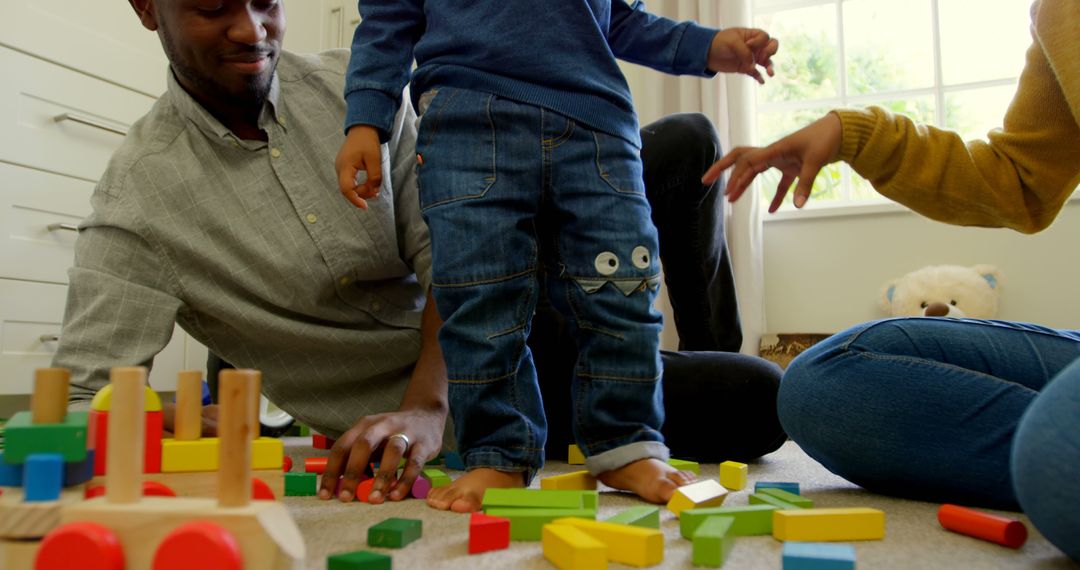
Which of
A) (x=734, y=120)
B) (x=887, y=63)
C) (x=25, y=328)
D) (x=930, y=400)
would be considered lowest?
(x=930, y=400)

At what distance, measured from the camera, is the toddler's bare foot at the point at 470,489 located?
2.81ft

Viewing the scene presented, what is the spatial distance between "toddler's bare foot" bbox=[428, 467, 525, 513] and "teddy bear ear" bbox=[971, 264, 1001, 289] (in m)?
2.02

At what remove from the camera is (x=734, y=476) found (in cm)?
101

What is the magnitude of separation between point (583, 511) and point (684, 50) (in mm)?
675

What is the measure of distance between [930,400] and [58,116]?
6.98 feet

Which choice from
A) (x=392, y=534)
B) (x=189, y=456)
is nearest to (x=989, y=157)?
(x=392, y=534)

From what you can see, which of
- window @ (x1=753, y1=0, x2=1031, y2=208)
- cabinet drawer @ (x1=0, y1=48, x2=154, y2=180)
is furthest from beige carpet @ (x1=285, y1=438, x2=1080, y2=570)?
window @ (x1=753, y1=0, x2=1031, y2=208)

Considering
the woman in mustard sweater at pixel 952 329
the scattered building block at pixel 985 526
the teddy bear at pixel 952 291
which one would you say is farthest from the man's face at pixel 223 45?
the teddy bear at pixel 952 291

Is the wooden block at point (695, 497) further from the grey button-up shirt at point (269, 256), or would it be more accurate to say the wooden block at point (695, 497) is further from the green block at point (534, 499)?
the grey button-up shirt at point (269, 256)

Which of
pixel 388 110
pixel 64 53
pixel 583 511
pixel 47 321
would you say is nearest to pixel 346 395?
pixel 388 110

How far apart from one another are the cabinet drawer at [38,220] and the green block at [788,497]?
6.29ft

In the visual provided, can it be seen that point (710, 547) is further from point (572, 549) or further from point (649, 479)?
point (649, 479)

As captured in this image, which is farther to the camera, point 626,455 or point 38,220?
point 38,220

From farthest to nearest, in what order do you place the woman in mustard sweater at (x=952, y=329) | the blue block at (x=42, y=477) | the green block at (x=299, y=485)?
1. the green block at (x=299, y=485)
2. the woman in mustard sweater at (x=952, y=329)
3. the blue block at (x=42, y=477)
